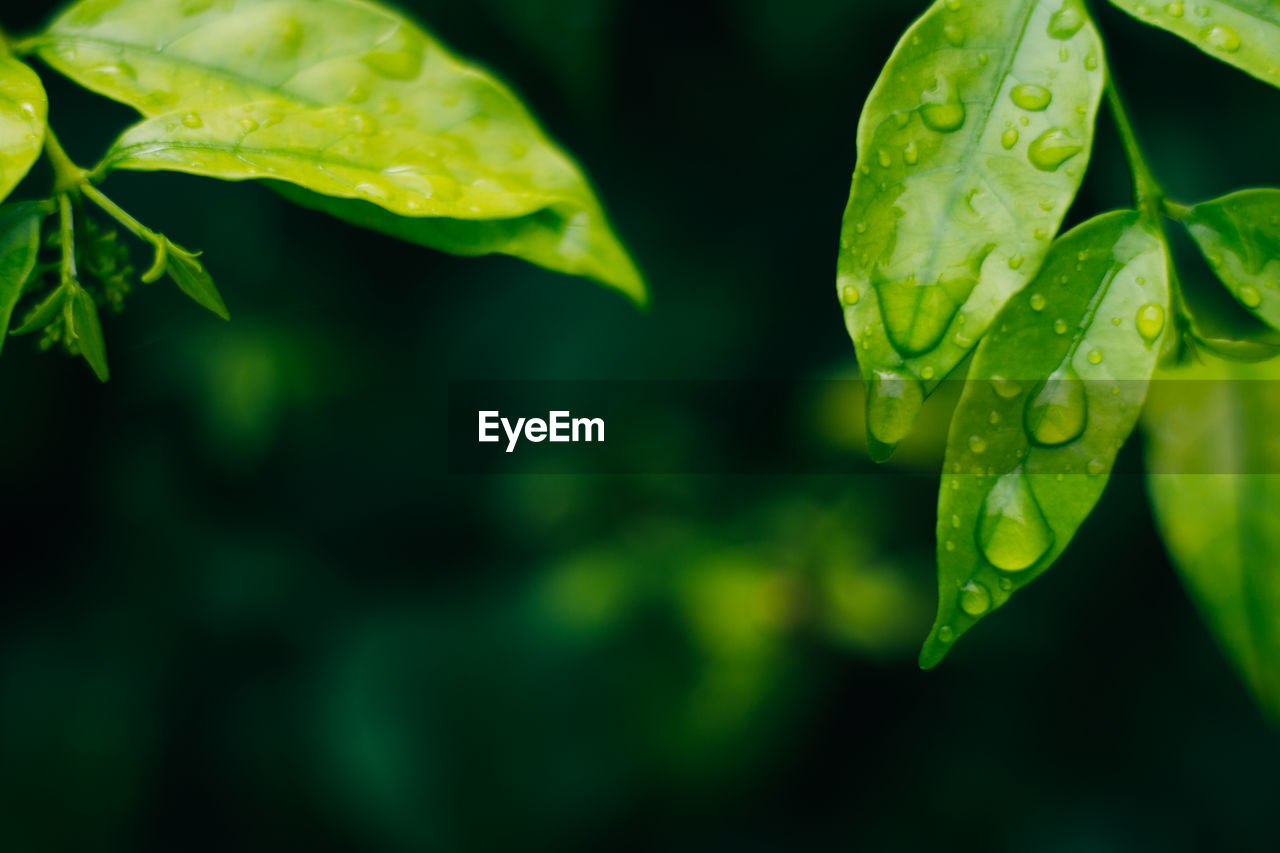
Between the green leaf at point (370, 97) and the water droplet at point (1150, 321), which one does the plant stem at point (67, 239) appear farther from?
the water droplet at point (1150, 321)

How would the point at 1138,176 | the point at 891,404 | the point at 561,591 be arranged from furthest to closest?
the point at 561,591 < the point at 1138,176 < the point at 891,404

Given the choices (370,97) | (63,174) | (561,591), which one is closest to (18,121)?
(63,174)

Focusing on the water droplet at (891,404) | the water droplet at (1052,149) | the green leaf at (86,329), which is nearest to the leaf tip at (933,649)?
the water droplet at (891,404)

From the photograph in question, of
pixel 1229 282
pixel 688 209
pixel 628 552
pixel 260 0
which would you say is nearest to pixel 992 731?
pixel 628 552

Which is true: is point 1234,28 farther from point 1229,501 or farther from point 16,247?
point 16,247

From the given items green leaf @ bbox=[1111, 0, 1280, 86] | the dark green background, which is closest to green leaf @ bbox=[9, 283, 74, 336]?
green leaf @ bbox=[1111, 0, 1280, 86]

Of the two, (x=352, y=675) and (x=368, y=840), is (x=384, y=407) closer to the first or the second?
(x=352, y=675)
